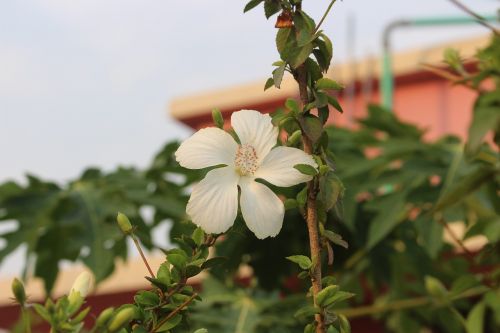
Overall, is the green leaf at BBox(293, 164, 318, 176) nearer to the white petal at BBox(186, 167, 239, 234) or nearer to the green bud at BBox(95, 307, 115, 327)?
the white petal at BBox(186, 167, 239, 234)

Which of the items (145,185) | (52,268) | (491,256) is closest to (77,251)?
(52,268)

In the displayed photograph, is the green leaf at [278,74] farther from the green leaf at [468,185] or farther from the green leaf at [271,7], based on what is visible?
the green leaf at [468,185]

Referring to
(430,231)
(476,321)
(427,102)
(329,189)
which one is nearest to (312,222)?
(329,189)

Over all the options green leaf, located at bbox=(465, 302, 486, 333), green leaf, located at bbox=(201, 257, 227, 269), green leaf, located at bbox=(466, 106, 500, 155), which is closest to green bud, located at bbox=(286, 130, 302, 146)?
green leaf, located at bbox=(201, 257, 227, 269)

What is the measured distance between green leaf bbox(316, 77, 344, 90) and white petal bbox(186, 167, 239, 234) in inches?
4.1

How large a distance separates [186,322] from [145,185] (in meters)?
1.61

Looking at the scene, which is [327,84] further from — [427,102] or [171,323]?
[427,102]

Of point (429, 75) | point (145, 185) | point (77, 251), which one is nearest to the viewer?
point (77, 251)

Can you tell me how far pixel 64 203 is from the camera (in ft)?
7.56

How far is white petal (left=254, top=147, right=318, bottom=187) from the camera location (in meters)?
0.66

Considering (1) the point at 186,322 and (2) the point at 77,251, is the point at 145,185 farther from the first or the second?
(1) the point at 186,322

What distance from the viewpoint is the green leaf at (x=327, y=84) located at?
0.67 metres

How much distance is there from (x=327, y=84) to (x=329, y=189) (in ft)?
0.28

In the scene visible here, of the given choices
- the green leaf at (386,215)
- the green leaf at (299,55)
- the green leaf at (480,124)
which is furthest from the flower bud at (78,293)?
the green leaf at (386,215)
